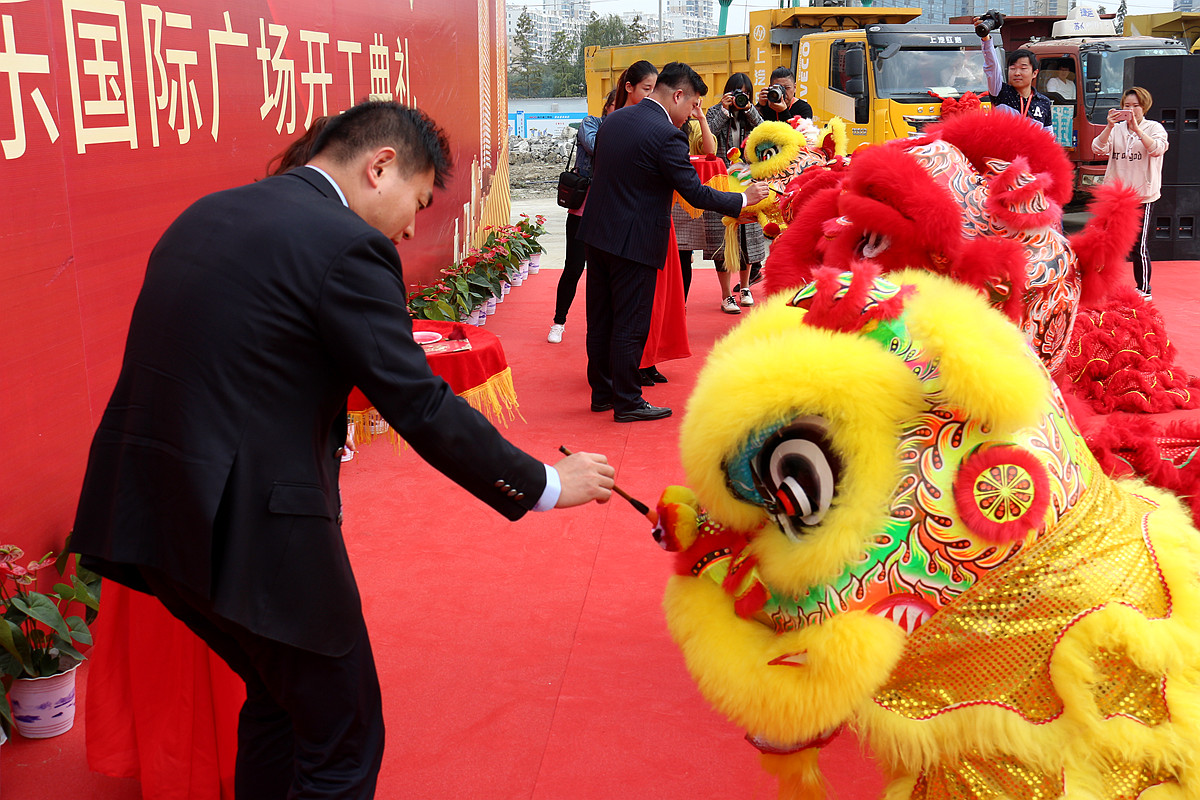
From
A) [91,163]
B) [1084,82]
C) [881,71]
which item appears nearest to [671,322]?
[91,163]

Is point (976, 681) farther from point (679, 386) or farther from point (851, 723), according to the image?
point (679, 386)

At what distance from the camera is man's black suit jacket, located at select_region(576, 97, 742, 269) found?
165 inches

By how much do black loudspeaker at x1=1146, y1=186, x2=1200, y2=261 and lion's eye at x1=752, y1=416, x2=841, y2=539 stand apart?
870 centimetres

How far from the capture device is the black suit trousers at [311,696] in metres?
1.47

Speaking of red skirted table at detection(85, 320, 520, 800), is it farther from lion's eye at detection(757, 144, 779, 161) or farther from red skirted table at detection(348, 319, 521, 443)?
lion's eye at detection(757, 144, 779, 161)

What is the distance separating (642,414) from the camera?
15.0ft

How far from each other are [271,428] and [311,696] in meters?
0.42

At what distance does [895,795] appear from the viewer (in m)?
1.47

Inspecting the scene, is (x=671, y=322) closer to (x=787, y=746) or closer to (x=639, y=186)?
(x=639, y=186)

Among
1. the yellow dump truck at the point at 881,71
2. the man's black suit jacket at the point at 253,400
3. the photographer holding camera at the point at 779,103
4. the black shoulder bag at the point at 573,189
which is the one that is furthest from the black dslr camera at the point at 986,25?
the man's black suit jacket at the point at 253,400

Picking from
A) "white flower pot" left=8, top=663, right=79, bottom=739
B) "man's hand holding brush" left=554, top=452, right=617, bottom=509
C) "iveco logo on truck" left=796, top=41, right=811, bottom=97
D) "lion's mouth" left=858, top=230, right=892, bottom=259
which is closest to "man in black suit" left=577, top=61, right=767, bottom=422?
"lion's mouth" left=858, top=230, right=892, bottom=259

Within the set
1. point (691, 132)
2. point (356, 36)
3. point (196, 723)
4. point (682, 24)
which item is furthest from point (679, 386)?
point (682, 24)

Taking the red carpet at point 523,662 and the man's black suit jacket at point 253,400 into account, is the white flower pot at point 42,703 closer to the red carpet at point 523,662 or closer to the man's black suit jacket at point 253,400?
the red carpet at point 523,662

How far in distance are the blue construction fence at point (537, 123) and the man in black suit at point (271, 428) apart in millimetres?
22711
